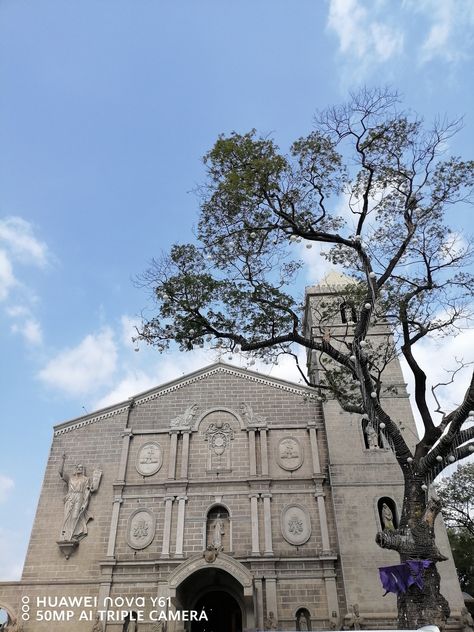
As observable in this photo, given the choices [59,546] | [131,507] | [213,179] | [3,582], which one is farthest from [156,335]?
[3,582]

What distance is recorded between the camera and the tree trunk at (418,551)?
27.2 feet

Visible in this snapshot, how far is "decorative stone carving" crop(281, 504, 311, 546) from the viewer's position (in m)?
15.1

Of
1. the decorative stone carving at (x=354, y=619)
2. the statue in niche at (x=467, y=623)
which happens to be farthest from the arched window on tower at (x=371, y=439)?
the statue in niche at (x=467, y=623)

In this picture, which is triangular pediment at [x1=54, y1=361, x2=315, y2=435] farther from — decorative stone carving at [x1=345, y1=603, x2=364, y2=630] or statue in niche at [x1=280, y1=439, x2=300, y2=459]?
decorative stone carving at [x1=345, y1=603, x2=364, y2=630]

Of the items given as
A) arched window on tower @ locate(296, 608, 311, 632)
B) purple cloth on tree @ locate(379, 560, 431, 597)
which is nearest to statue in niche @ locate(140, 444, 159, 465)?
arched window on tower @ locate(296, 608, 311, 632)

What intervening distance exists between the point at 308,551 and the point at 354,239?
9.72m

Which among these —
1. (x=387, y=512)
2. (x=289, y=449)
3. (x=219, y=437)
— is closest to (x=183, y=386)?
(x=219, y=437)

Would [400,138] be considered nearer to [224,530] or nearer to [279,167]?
[279,167]

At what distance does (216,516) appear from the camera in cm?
1580

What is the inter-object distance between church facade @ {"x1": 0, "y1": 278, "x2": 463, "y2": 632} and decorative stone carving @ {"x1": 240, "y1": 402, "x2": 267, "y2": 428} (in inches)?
2.0

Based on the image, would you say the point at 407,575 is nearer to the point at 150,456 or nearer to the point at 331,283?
the point at 150,456

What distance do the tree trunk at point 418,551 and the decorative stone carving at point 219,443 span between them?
8.22m

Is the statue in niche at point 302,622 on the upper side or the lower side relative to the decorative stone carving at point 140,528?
lower

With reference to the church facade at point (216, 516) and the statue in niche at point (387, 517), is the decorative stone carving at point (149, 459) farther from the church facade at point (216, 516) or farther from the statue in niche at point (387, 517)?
the statue in niche at point (387, 517)
